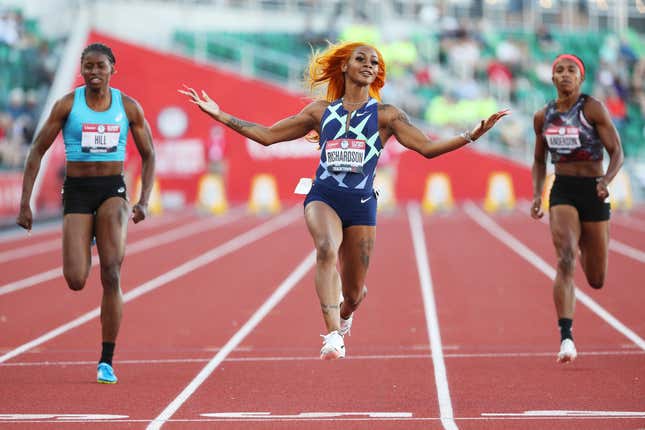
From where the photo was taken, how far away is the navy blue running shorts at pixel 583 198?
8992mm

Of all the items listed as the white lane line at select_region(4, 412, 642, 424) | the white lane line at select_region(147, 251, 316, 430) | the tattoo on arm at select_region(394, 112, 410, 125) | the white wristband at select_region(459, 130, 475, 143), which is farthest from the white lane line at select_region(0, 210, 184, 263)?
the white wristband at select_region(459, 130, 475, 143)

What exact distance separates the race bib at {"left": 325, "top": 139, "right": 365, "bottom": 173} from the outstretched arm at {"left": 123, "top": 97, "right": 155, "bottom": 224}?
4.57 ft

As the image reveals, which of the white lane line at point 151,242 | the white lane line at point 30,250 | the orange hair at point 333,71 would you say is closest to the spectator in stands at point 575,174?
the orange hair at point 333,71

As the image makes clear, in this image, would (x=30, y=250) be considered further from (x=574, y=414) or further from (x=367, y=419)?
(x=574, y=414)

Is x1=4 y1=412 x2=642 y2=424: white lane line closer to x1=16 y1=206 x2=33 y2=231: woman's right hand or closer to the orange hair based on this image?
x1=16 y1=206 x2=33 y2=231: woman's right hand

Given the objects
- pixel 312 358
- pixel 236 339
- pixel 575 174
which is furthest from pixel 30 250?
pixel 575 174

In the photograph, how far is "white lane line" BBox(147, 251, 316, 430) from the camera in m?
7.14

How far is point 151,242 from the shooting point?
21812mm

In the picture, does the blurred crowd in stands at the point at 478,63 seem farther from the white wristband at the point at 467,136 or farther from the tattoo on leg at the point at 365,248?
the white wristband at the point at 467,136

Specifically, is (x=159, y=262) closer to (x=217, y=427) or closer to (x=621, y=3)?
(x=217, y=427)

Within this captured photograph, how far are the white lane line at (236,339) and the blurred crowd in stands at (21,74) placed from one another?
29.3 ft

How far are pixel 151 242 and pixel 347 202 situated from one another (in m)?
14.5

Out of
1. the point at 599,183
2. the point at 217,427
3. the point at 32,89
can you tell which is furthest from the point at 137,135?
the point at 32,89

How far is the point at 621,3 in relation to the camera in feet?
137
